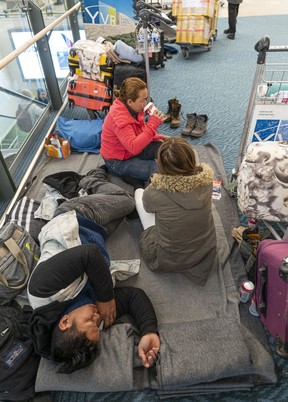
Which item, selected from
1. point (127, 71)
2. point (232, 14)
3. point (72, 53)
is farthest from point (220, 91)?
point (232, 14)

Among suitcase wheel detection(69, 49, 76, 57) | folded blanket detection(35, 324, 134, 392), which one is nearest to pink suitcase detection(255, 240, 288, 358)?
folded blanket detection(35, 324, 134, 392)

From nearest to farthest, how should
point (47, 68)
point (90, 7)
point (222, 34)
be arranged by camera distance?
point (47, 68) → point (90, 7) → point (222, 34)

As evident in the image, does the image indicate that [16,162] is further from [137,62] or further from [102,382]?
[102,382]

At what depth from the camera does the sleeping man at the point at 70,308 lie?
1081 millimetres

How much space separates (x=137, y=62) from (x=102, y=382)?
8.86 ft

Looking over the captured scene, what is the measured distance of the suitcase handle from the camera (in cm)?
121

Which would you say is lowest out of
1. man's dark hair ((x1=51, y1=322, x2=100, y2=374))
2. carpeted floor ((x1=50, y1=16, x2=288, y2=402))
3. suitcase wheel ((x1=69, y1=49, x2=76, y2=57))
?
carpeted floor ((x1=50, y1=16, x2=288, y2=402))

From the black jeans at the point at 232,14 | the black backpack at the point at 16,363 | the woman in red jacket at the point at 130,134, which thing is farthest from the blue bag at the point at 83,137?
the black jeans at the point at 232,14

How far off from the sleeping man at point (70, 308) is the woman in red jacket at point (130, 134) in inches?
42.3

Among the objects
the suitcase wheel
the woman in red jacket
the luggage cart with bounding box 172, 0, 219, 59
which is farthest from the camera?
the luggage cart with bounding box 172, 0, 219, 59

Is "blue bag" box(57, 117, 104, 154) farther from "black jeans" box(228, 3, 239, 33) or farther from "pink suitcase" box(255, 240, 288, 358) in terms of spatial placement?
"black jeans" box(228, 3, 239, 33)

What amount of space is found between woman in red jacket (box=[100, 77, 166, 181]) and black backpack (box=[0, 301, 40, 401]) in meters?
1.31

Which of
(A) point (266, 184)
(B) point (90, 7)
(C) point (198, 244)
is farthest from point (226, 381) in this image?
(B) point (90, 7)

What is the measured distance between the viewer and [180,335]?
128 centimetres
